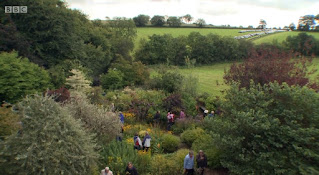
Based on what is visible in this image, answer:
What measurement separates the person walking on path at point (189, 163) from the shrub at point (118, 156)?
7.10ft

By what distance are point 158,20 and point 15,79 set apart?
188ft

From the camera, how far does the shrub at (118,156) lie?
9.13 metres

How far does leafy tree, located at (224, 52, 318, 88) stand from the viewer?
13.0 meters

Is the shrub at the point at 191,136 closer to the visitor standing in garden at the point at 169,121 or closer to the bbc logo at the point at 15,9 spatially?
the visitor standing in garden at the point at 169,121

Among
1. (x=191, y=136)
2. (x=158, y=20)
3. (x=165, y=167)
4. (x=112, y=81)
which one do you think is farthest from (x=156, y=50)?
(x=165, y=167)

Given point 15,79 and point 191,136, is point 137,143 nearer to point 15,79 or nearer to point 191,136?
point 191,136

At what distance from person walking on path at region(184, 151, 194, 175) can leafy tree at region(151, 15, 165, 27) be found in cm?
6377

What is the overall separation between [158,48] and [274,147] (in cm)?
4287

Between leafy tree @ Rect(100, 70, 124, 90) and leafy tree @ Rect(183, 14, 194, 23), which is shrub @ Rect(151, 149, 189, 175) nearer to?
leafy tree @ Rect(100, 70, 124, 90)

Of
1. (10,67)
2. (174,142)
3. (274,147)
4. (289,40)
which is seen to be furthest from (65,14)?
(289,40)

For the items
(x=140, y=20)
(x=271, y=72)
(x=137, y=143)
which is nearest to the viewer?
(x=137, y=143)

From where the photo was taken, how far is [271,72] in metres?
13.5

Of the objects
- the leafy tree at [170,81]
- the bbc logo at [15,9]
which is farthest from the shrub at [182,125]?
the bbc logo at [15,9]

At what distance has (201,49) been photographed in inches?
1940
